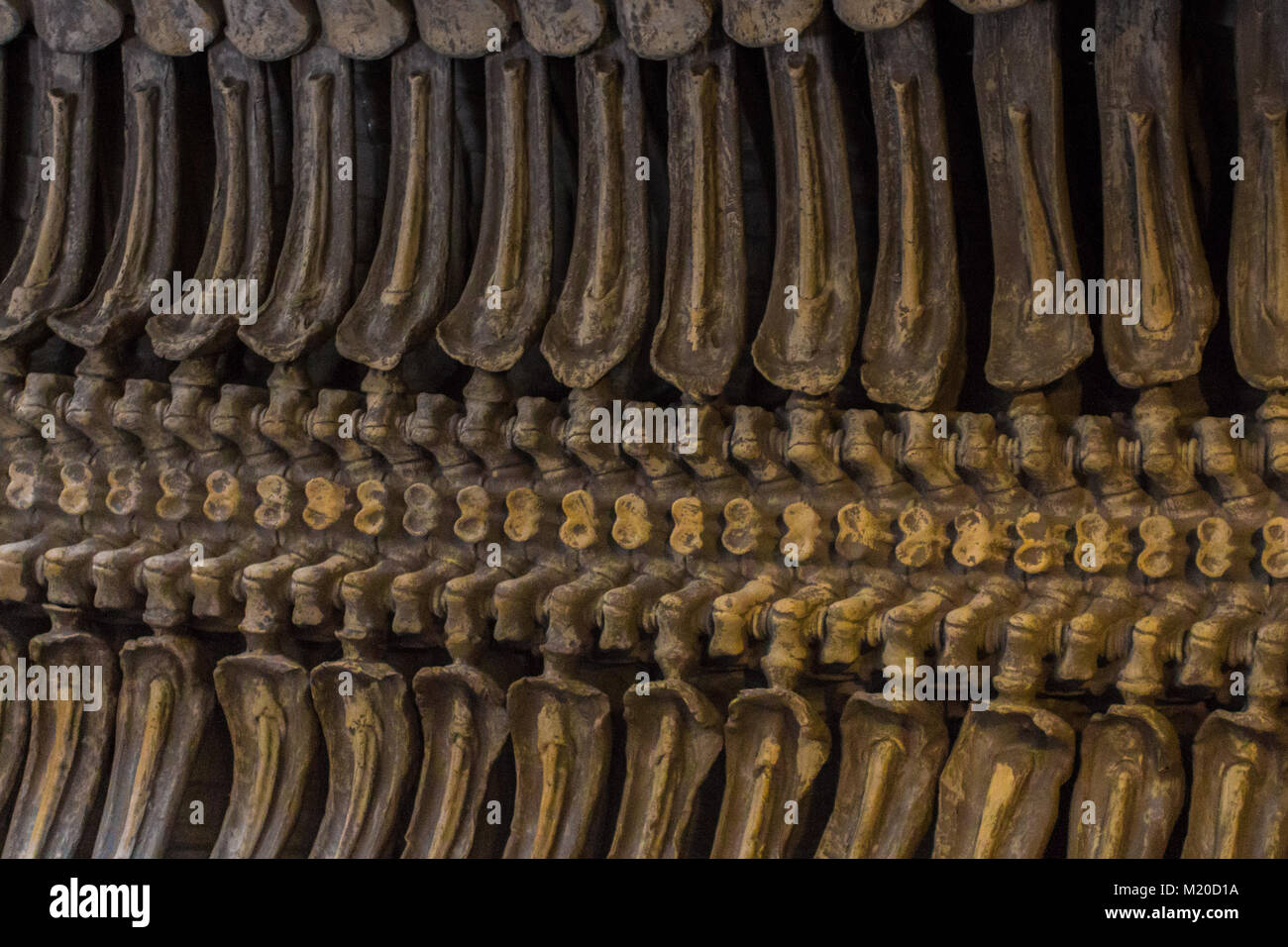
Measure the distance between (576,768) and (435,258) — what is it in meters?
0.96

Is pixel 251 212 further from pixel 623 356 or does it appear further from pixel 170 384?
pixel 623 356

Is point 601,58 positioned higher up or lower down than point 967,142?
higher up

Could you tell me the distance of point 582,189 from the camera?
8.18 ft

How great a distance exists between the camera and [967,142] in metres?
2.46

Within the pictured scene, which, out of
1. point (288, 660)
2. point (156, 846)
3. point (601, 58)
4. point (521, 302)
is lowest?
point (156, 846)

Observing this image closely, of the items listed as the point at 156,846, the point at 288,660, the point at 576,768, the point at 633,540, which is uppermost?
the point at 633,540

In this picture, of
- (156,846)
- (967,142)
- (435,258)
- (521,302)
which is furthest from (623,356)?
(156,846)

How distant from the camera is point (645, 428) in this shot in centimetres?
238

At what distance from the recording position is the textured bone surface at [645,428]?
2139 mm

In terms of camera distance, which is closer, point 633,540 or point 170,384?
point 633,540

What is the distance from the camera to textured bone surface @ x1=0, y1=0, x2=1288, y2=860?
214 cm

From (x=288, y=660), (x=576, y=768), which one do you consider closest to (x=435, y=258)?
(x=288, y=660)

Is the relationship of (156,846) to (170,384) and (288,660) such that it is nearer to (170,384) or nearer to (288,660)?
(288,660)

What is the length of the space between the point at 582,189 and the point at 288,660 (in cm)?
103
